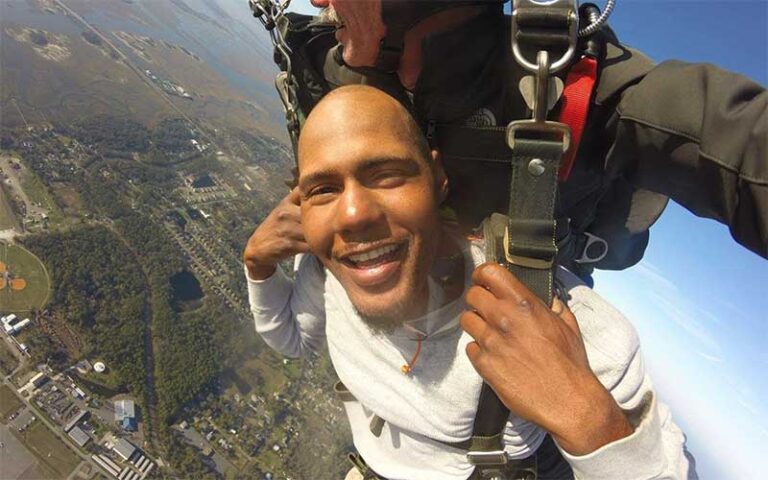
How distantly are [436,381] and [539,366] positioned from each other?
1.44ft

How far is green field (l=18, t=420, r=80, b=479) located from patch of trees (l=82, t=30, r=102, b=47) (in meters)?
43.1

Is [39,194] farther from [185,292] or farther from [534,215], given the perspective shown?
[534,215]

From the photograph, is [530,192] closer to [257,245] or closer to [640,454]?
[640,454]

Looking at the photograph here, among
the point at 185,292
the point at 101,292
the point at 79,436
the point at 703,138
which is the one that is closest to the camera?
the point at 703,138

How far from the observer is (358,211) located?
0.93m

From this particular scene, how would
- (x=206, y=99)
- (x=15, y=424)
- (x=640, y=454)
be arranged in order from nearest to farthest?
(x=640, y=454) → (x=15, y=424) → (x=206, y=99)

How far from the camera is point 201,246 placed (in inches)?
1069

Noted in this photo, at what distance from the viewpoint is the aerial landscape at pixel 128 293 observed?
16.6 meters

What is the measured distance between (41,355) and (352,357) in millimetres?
23273

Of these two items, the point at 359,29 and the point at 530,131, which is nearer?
the point at 530,131

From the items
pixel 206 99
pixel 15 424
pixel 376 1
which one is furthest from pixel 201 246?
pixel 376 1

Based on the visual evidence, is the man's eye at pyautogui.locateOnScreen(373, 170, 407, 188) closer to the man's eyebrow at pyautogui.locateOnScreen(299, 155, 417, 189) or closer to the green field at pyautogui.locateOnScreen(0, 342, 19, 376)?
the man's eyebrow at pyautogui.locateOnScreen(299, 155, 417, 189)

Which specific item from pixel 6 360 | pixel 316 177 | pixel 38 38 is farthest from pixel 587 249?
pixel 38 38

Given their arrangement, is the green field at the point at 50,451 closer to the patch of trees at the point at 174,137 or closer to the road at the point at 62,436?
the road at the point at 62,436
